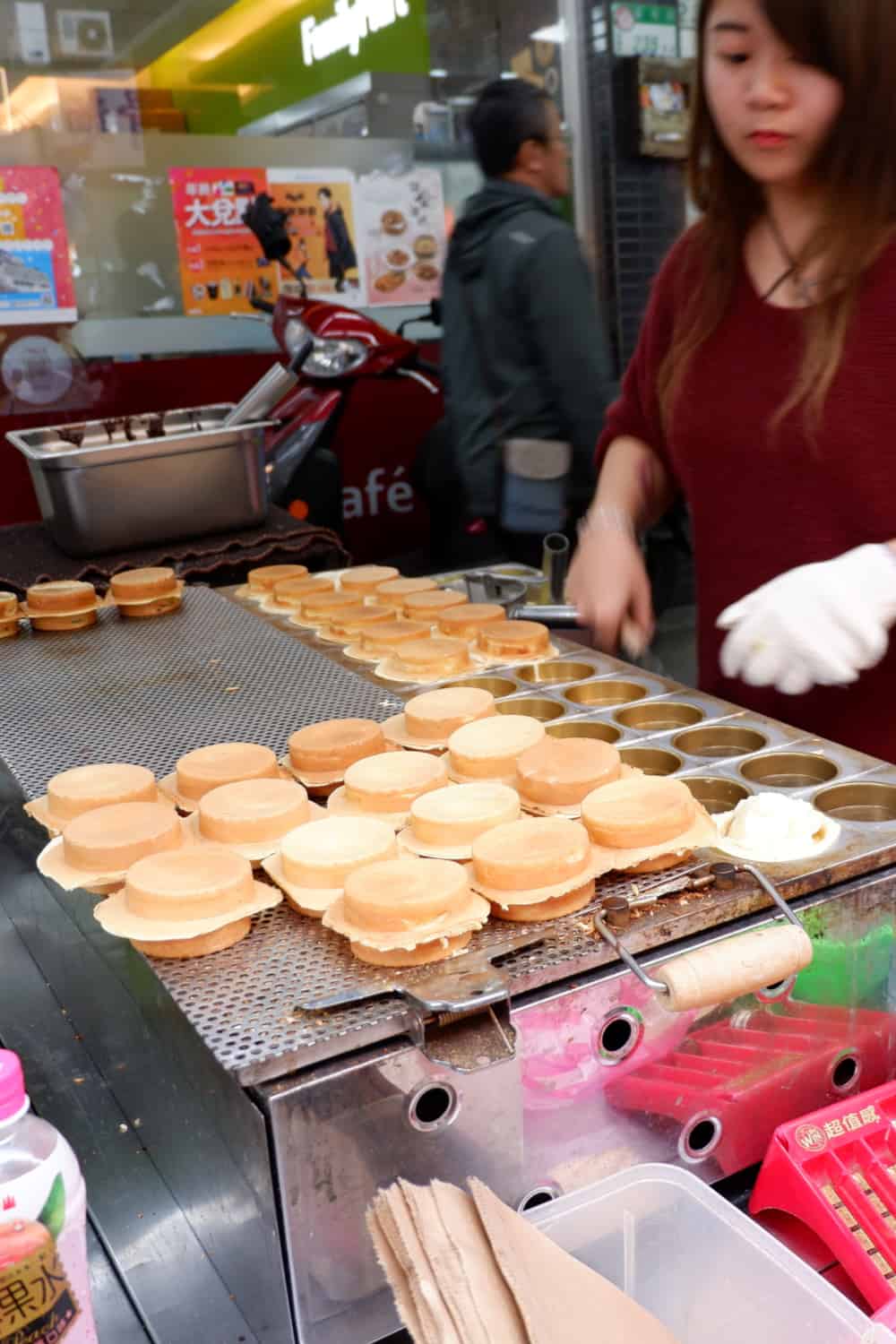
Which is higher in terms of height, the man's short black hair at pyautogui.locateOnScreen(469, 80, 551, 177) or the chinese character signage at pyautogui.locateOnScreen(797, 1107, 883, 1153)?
the man's short black hair at pyautogui.locateOnScreen(469, 80, 551, 177)

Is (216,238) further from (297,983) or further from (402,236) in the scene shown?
(297,983)

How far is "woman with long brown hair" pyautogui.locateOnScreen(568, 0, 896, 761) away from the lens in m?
1.35

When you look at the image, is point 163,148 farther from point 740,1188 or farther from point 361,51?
point 740,1188

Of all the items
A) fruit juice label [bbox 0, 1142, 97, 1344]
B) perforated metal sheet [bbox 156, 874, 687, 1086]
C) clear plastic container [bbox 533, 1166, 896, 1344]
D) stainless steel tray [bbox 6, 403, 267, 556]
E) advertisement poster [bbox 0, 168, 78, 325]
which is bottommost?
clear plastic container [bbox 533, 1166, 896, 1344]

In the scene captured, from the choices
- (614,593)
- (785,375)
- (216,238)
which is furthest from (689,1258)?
(216,238)

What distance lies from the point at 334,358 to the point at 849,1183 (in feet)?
12.9

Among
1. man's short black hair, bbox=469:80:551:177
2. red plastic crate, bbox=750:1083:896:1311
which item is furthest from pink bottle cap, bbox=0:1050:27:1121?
man's short black hair, bbox=469:80:551:177

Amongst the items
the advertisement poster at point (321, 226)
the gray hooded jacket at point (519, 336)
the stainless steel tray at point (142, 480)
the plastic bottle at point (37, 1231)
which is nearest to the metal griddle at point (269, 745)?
the plastic bottle at point (37, 1231)

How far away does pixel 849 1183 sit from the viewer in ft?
3.12

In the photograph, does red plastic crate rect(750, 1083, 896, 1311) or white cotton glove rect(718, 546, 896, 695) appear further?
white cotton glove rect(718, 546, 896, 695)

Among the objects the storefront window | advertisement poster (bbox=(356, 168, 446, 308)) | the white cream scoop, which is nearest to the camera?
the white cream scoop

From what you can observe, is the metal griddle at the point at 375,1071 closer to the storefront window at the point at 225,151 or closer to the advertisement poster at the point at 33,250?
the advertisement poster at the point at 33,250

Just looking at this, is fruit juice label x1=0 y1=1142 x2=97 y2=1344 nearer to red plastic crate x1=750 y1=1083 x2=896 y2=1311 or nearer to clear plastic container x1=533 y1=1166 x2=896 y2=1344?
clear plastic container x1=533 y1=1166 x2=896 y2=1344

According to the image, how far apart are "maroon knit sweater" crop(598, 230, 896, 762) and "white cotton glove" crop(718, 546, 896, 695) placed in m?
0.34
